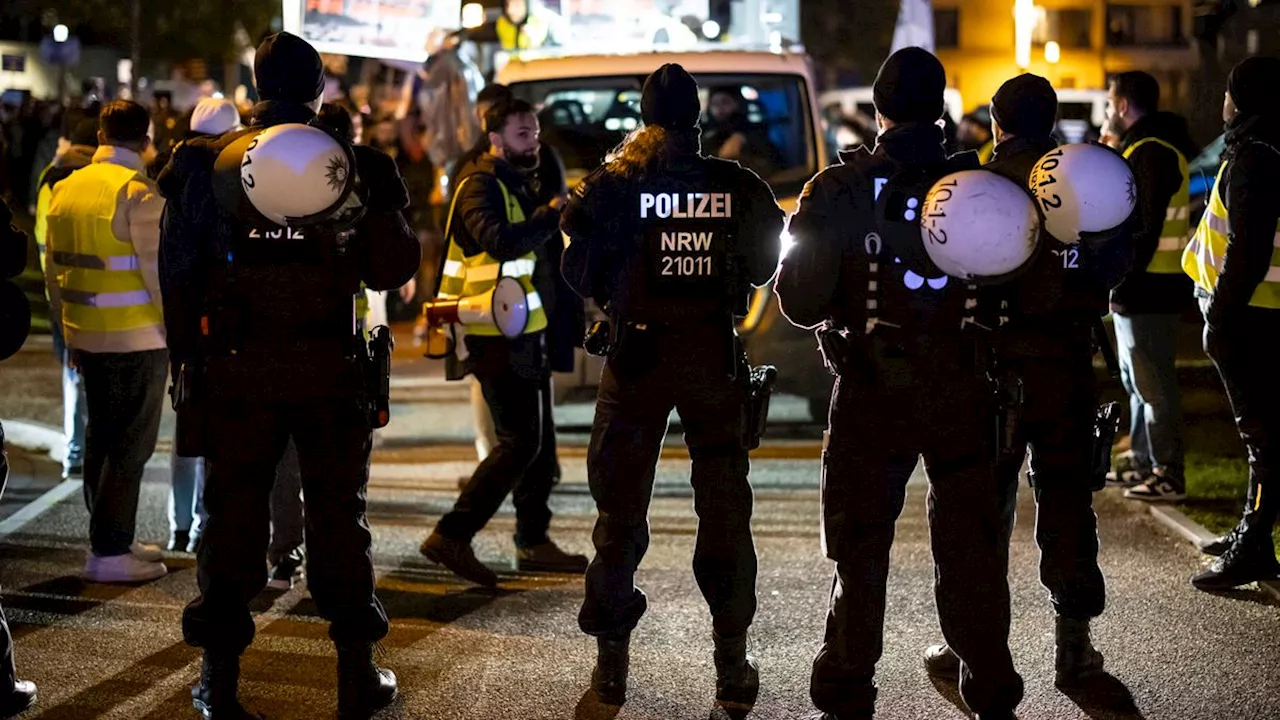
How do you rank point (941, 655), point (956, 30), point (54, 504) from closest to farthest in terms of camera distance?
point (941, 655) < point (54, 504) < point (956, 30)

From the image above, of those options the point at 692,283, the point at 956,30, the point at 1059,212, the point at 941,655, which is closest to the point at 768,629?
the point at 941,655

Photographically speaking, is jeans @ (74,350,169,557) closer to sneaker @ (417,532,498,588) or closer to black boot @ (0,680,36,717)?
sneaker @ (417,532,498,588)

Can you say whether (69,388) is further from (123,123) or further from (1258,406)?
(1258,406)

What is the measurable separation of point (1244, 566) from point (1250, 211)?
56.7 inches

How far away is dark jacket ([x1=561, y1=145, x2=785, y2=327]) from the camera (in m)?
4.95

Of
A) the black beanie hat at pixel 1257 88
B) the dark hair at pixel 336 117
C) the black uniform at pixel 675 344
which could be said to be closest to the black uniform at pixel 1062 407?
the black uniform at pixel 675 344

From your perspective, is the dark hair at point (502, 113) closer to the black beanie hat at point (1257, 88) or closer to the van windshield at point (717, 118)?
the black beanie hat at point (1257, 88)

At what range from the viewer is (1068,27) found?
59.3m

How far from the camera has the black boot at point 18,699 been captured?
193 inches

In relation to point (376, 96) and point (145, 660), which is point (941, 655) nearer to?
point (145, 660)

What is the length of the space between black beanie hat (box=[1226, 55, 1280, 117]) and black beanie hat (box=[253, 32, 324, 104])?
3.73 metres

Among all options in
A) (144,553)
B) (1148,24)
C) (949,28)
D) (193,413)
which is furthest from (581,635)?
(1148,24)

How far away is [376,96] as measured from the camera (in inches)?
810

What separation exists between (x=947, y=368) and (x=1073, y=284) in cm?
79
